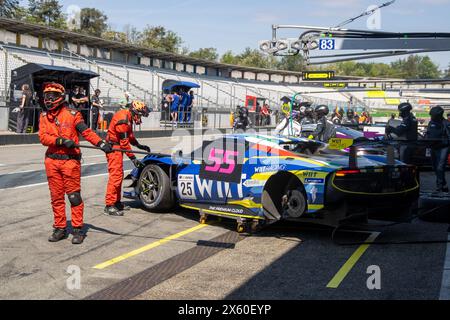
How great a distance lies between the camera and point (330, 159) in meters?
7.12

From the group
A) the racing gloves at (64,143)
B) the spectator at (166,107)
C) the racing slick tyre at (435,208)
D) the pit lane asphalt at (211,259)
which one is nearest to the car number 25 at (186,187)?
the pit lane asphalt at (211,259)

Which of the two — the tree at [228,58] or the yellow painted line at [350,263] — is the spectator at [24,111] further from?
the tree at [228,58]

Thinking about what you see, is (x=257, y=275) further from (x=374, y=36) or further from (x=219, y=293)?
(x=374, y=36)

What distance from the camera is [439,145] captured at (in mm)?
10672

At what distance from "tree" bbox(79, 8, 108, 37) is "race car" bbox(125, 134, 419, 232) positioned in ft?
281

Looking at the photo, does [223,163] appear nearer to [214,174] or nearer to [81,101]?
[214,174]

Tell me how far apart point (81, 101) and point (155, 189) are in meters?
14.1

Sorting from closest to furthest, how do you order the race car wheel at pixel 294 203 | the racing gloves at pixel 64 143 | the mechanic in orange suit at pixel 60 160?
the racing gloves at pixel 64 143 → the mechanic in orange suit at pixel 60 160 → the race car wheel at pixel 294 203

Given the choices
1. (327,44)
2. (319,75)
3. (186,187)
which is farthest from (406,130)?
(186,187)

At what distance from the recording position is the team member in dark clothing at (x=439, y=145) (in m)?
10.7

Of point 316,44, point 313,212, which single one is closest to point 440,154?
point 316,44

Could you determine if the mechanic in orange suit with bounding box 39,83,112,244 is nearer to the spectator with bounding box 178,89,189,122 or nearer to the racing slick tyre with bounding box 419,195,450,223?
the racing slick tyre with bounding box 419,195,450,223

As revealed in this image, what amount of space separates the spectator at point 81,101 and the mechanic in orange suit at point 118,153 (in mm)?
13331

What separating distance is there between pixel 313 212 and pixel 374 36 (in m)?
5.02
